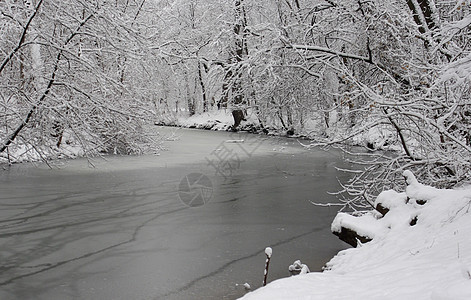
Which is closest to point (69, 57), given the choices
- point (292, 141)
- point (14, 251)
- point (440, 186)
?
point (14, 251)

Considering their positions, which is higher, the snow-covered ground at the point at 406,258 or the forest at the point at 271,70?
the forest at the point at 271,70

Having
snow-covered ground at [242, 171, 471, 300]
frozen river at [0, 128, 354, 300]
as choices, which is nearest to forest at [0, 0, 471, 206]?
snow-covered ground at [242, 171, 471, 300]

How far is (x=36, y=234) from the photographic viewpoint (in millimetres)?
7559

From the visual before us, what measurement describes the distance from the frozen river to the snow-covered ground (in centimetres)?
105

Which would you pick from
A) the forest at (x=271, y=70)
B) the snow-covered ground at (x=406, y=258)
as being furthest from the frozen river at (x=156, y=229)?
the forest at (x=271, y=70)

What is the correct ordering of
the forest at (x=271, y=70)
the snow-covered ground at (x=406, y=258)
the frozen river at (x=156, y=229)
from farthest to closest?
the forest at (x=271, y=70) → the frozen river at (x=156, y=229) → the snow-covered ground at (x=406, y=258)

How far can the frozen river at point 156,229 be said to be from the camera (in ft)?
19.0

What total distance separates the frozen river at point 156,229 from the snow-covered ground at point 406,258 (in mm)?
1050

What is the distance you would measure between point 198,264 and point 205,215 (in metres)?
2.63

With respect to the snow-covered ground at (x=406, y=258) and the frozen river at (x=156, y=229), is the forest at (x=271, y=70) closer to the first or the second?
the snow-covered ground at (x=406, y=258)

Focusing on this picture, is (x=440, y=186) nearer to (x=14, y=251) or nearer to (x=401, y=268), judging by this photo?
(x=401, y=268)

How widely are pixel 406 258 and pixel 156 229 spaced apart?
183 inches

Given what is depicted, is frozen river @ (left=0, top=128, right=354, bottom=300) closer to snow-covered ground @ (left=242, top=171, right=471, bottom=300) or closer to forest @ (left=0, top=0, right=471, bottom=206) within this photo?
snow-covered ground @ (left=242, top=171, right=471, bottom=300)

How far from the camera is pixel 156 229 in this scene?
8.05 metres
